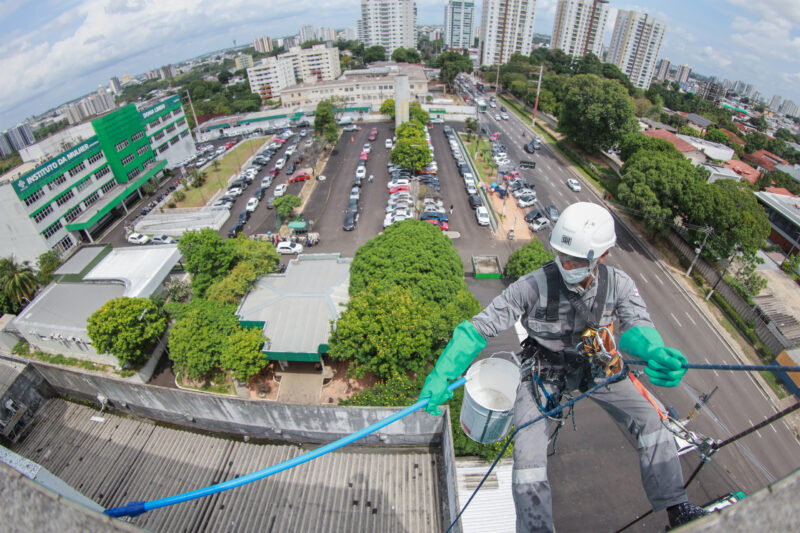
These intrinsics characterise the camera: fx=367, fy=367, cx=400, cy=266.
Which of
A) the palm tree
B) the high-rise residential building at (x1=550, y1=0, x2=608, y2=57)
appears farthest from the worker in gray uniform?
the high-rise residential building at (x1=550, y1=0, x2=608, y2=57)

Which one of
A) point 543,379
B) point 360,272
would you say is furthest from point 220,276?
point 543,379

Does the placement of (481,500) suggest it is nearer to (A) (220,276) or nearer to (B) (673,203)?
(A) (220,276)

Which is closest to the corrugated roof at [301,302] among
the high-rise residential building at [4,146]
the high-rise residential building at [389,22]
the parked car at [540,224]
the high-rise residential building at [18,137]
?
the parked car at [540,224]

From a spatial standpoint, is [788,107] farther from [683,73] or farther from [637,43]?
[637,43]

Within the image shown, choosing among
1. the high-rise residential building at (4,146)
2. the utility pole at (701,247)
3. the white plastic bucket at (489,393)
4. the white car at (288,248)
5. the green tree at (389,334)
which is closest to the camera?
the white plastic bucket at (489,393)

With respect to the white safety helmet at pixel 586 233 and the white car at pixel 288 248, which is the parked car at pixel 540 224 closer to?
the white car at pixel 288 248

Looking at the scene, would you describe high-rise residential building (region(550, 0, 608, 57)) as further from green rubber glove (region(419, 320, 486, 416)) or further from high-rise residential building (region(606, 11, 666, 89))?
green rubber glove (region(419, 320, 486, 416))

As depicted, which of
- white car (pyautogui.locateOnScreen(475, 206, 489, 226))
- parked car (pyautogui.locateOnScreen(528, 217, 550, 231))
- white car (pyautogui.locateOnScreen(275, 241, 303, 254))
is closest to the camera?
white car (pyautogui.locateOnScreen(275, 241, 303, 254))
